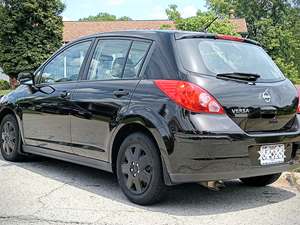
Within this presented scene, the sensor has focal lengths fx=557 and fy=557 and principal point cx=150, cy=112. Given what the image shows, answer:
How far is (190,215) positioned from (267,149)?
0.94 m

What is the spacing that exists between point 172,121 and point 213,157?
1.56 ft

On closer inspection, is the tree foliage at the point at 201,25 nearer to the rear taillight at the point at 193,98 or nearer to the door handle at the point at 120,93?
the door handle at the point at 120,93

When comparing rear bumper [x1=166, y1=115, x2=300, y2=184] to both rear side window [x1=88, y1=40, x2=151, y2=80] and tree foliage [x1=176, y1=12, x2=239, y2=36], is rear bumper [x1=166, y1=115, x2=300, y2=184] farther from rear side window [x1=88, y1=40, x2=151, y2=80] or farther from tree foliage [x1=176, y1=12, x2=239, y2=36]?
tree foliage [x1=176, y1=12, x2=239, y2=36]

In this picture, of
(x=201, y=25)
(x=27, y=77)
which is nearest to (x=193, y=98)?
(x=27, y=77)

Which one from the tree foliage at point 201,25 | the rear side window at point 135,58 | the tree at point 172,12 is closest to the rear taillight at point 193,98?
the rear side window at point 135,58

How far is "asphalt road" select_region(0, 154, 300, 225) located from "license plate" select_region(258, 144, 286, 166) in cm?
46

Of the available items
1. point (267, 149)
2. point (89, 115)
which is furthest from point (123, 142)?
point (267, 149)

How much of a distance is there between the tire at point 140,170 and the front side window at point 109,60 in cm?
78

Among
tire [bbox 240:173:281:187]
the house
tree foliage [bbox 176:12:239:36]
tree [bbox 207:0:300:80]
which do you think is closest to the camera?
tire [bbox 240:173:281:187]

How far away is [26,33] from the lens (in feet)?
106

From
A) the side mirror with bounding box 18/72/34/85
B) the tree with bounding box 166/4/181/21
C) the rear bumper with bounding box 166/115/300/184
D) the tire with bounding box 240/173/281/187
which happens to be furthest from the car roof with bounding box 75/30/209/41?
the tree with bounding box 166/4/181/21

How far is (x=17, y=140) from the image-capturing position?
7336mm

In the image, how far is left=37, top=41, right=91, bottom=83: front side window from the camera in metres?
6.37

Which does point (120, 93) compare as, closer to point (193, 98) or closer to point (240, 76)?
point (193, 98)
